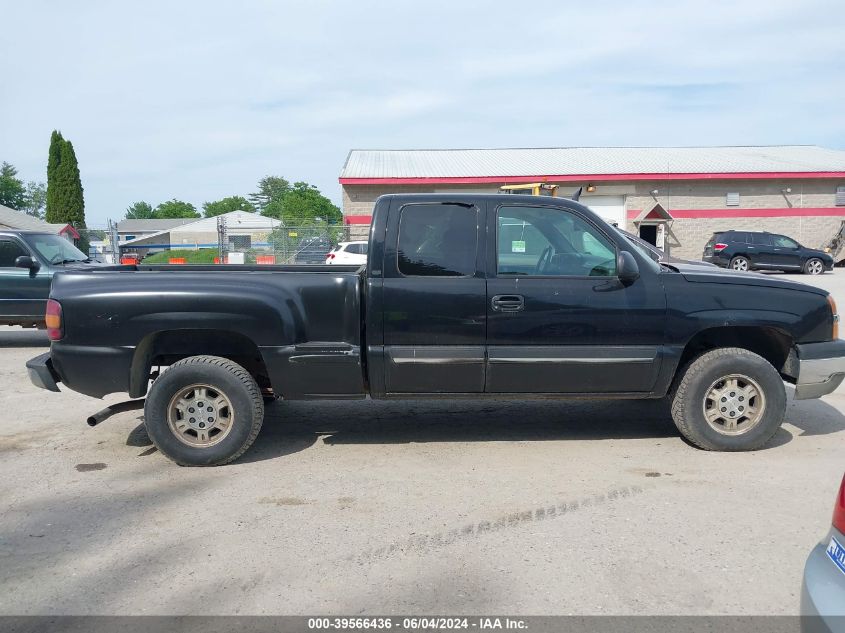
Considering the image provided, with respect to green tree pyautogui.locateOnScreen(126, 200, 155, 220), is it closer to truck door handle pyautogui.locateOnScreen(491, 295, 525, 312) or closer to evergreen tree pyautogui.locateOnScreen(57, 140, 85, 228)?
evergreen tree pyautogui.locateOnScreen(57, 140, 85, 228)

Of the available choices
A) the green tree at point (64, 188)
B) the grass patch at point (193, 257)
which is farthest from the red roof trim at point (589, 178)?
the green tree at point (64, 188)

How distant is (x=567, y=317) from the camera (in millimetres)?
5004

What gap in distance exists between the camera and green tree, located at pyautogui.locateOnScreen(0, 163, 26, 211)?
92.2 metres

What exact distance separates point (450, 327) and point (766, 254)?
24.6 meters

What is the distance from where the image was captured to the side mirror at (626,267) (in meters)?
4.93

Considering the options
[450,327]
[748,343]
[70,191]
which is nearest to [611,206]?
[748,343]

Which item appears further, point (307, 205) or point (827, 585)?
point (307, 205)

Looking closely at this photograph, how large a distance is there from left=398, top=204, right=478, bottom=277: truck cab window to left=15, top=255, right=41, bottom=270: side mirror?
25.3ft

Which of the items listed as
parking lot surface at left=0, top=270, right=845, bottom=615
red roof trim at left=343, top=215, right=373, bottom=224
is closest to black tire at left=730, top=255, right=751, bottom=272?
red roof trim at left=343, top=215, right=373, bottom=224

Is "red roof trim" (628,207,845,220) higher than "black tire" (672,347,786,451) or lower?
higher

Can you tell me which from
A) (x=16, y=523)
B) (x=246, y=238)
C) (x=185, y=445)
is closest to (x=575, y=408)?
(x=185, y=445)

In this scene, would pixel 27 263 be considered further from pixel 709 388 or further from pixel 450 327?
pixel 709 388

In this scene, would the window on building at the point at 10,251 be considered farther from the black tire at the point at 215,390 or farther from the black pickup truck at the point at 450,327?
the black tire at the point at 215,390

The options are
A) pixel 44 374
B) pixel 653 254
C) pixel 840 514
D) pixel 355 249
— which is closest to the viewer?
pixel 840 514
